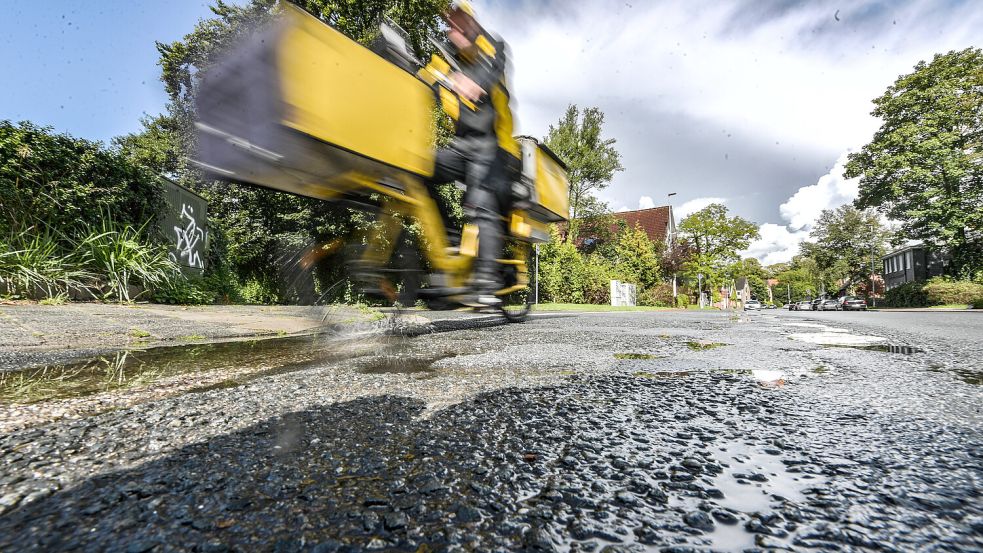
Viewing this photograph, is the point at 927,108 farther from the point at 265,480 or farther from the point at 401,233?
the point at 265,480

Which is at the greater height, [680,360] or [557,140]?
[557,140]

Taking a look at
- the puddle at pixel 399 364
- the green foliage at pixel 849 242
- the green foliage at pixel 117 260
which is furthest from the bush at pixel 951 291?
the green foliage at pixel 117 260

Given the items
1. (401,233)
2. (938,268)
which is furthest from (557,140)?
(938,268)

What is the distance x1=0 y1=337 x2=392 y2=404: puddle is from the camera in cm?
151

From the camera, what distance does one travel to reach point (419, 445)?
1.00m

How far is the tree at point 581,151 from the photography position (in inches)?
1057

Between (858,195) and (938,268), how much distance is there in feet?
41.2

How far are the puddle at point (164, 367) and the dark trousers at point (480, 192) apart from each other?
1.33m

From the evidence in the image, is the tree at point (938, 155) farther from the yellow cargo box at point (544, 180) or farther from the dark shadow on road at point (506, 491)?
the dark shadow on road at point (506, 491)

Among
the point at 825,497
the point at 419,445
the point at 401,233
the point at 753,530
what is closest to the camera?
the point at 753,530

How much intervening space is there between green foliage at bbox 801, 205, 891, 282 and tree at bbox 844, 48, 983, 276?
2107 cm

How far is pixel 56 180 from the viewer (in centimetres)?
504

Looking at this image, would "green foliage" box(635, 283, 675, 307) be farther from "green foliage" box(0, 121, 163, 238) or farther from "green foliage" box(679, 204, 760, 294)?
"green foliage" box(0, 121, 163, 238)

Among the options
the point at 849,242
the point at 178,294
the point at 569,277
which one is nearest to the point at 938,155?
the point at 569,277
